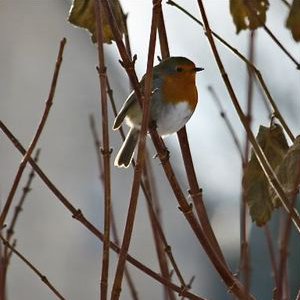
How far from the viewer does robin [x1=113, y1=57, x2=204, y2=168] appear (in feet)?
7.50

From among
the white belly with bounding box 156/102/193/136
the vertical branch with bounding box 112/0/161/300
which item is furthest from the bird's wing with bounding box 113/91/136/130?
the vertical branch with bounding box 112/0/161/300

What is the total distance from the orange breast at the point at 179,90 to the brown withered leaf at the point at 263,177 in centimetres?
84

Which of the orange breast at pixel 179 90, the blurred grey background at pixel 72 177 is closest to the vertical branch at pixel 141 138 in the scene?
the orange breast at pixel 179 90

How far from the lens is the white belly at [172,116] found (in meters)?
2.24

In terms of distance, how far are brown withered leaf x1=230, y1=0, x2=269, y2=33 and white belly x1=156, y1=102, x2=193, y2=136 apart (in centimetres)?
58

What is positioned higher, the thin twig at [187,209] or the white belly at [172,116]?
the white belly at [172,116]

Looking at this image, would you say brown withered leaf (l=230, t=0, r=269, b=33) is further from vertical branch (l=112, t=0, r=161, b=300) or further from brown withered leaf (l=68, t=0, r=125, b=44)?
vertical branch (l=112, t=0, r=161, b=300)

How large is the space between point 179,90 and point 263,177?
0.95 m

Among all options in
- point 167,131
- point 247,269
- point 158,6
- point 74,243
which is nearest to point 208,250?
point 247,269

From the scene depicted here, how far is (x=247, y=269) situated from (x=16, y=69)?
20.0 ft

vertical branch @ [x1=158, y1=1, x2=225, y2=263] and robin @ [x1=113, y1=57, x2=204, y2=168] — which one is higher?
robin @ [x1=113, y1=57, x2=204, y2=168]

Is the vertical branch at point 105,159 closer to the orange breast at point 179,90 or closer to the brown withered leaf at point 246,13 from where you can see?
the brown withered leaf at point 246,13

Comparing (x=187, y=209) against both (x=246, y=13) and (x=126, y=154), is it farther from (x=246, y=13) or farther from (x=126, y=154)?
(x=126, y=154)

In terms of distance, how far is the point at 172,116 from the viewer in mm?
2285
